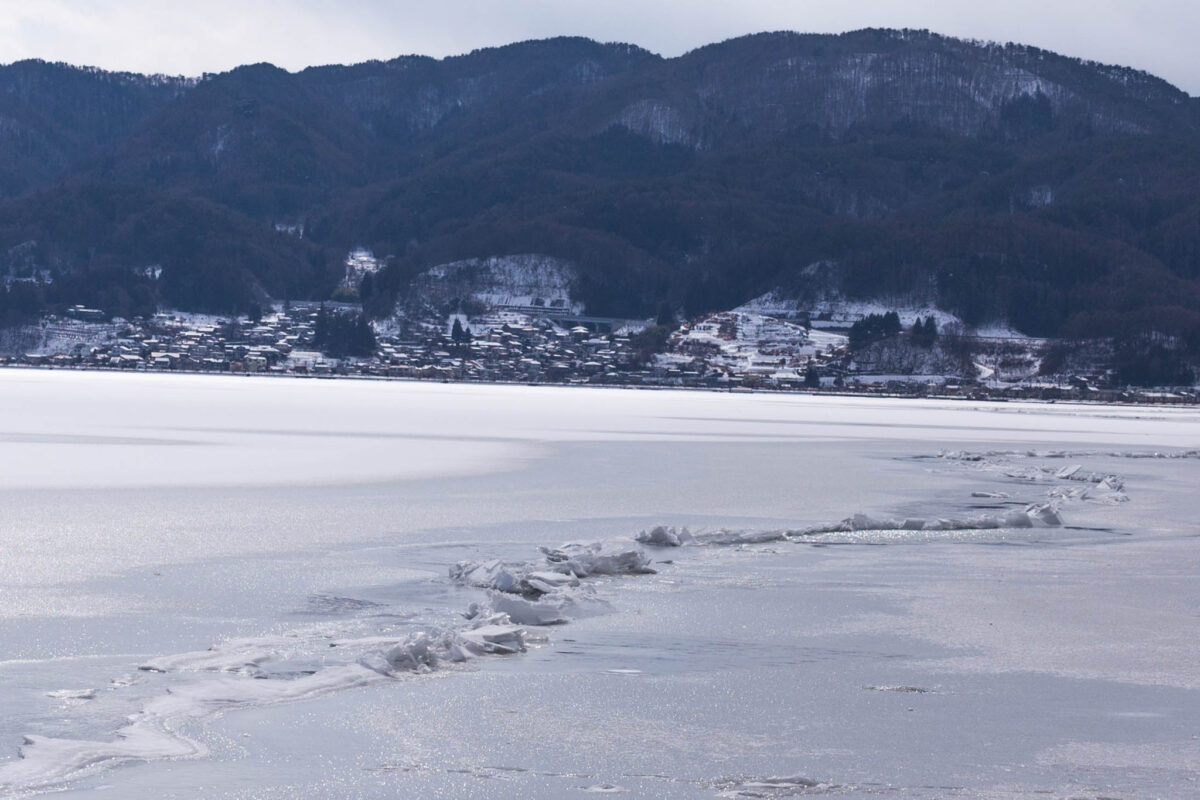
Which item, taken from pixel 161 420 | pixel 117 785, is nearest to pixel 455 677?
pixel 117 785

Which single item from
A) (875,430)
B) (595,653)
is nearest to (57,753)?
(595,653)

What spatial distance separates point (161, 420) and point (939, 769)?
215ft

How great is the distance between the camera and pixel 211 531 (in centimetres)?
2592

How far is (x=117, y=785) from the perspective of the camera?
36.2ft

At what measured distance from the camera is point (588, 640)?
16.9m

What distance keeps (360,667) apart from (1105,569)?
43.1ft

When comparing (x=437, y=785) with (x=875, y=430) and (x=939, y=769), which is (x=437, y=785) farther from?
(x=875, y=430)

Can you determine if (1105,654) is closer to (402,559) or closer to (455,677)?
(455,677)

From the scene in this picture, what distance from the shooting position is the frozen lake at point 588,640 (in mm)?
11805

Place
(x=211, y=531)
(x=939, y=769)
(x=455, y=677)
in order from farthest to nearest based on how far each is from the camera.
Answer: (x=211, y=531)
(x=455, y=677)
(x=939, y=769)

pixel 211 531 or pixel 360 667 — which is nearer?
pixel 360 667

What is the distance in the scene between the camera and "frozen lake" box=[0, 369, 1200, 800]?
38.7ft

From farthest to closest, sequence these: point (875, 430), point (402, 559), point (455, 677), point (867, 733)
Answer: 1. point (875, 430)
2. point (402, 559)
3. point (455, 677)
4. point (867, 733)

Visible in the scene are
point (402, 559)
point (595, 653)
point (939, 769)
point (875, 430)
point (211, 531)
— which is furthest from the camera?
point (875, 430)
